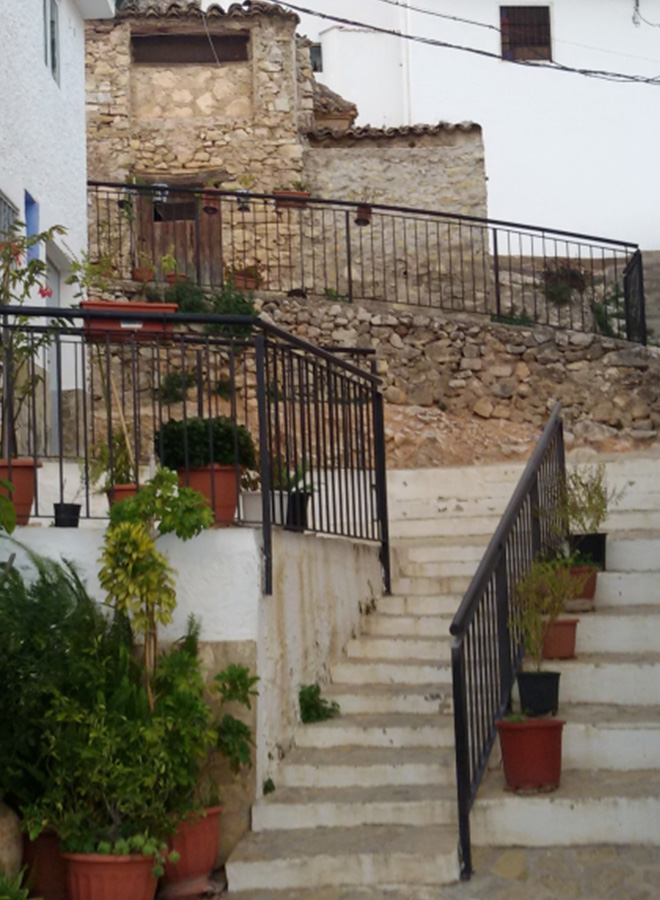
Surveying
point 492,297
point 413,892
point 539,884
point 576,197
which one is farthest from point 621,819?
point 576,197

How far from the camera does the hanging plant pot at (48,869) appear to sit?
5.58m

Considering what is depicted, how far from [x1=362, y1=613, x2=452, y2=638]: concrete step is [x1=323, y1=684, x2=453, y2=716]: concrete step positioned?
632mm

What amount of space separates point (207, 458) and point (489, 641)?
1.65 m

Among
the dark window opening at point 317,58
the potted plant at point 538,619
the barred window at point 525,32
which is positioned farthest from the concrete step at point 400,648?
the barred window at point 525,32

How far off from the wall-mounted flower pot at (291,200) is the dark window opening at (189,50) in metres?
2.37

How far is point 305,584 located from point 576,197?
717 inches

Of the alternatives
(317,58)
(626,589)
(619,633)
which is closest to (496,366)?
(626,589)

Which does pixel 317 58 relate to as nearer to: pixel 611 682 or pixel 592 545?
pixel 592 545

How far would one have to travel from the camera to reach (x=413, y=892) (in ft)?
18.0

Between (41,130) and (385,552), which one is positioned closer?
(385,552)

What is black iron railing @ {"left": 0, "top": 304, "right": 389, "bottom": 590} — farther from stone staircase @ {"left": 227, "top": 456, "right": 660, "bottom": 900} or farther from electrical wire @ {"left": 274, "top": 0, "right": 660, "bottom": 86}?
electrical wire @ {"left": 274, "top": 0, "right": 660, "bottom": 86}

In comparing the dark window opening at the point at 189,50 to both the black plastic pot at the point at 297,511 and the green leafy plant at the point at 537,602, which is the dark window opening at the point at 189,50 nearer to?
the black plastic pot at the point at 297,511

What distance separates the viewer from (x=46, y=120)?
36.1 ft

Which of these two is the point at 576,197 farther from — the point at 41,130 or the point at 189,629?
the point at 189,629
